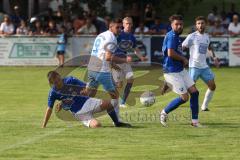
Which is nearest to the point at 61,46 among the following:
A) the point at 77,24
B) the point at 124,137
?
the point at 77,24

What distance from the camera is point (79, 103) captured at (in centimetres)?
1563

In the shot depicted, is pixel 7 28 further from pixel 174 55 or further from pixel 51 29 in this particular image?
pixel 174 55

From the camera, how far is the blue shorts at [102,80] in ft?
51.8

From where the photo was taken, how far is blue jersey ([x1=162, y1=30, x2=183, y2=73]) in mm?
15352

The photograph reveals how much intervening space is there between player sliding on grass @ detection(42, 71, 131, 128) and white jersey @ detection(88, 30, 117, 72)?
0.53 meters

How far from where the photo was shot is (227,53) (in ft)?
106

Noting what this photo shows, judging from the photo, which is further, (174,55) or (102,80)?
(102,80)

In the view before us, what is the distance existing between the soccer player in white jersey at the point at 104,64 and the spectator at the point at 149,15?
20.6m

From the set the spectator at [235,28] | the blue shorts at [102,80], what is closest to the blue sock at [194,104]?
the blue shorts at [102,80]

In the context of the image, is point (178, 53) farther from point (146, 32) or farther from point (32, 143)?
point (146, 32)

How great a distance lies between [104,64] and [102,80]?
1.04 ft

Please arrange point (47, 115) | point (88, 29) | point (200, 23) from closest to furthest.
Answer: point (47, 115) < point (200, 23) < point (88, 29)

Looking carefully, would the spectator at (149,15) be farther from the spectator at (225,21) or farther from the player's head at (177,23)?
the player's head at (177,23)

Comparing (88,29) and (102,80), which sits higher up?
(102,80)
